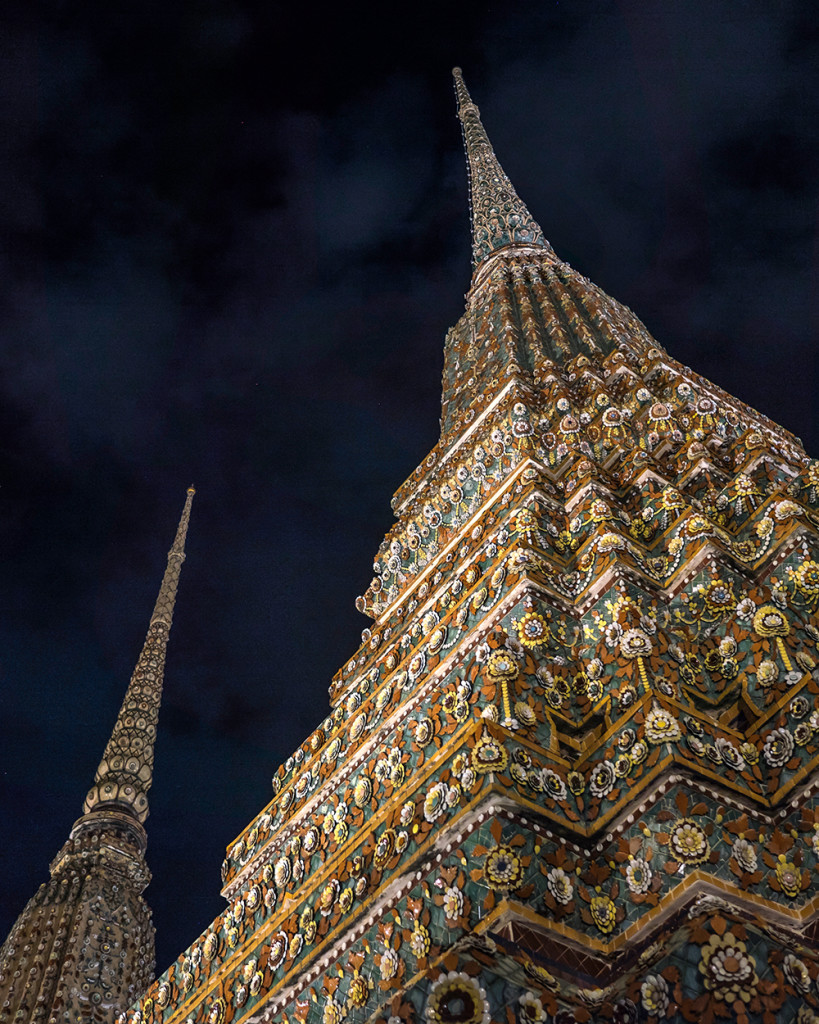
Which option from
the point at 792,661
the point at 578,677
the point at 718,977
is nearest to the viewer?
the point at 718,977

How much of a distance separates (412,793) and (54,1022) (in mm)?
8200

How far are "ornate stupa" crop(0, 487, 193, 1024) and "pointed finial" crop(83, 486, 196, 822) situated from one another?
0.06ft

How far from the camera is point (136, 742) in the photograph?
1508 cm

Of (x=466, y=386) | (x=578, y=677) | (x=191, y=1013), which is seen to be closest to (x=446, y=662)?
(x=578, y=677)

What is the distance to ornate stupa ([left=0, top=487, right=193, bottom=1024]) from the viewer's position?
10.6 m

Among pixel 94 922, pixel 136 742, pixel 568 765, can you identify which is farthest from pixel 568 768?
pixel 136 742

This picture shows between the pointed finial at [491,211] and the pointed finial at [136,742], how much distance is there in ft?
30.2

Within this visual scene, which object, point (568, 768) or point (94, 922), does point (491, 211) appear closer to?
point (94, 922)

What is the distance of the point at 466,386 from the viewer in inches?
386

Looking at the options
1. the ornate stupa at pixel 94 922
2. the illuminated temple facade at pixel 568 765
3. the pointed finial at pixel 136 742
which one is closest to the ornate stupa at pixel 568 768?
the illuminated temple facade at pixel 568 765

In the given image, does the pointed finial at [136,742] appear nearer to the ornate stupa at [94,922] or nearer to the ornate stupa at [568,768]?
the ornate stupa at [94,922]

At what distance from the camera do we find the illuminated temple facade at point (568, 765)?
3258 millimetres

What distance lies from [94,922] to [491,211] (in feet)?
36.8

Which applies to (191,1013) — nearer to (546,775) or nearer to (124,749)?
(546,775)
